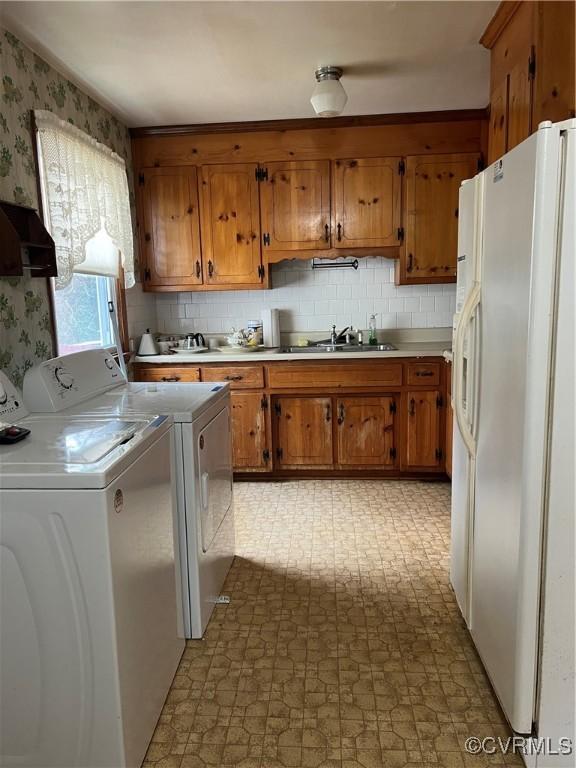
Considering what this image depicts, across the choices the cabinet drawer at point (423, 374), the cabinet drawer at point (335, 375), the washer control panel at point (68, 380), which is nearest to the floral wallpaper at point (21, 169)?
the washer control panel at point (68, 380)

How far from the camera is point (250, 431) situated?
3.81 meters

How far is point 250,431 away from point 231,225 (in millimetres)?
1442

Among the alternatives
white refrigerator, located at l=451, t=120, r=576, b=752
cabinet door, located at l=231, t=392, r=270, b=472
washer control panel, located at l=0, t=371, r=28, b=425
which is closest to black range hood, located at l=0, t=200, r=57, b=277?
washer control panel, located at l=0, t=371, r=28, b=425

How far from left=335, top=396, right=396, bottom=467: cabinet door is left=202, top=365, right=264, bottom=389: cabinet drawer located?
0.59m

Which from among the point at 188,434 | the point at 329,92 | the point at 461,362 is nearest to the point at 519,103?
the point at 329,92

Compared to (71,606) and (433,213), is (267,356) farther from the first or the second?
(71,606)

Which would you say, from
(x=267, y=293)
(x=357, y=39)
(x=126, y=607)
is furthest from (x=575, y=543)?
(x=267, y=293)

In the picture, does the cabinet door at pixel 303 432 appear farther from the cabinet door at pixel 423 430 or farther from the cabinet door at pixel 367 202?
the cabinet door at pixel 367 202

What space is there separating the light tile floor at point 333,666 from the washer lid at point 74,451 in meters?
0.89

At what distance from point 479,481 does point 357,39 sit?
203 cm

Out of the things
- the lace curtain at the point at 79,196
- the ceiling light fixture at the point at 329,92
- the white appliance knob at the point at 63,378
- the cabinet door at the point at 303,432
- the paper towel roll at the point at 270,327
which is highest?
the ceiling light fixture at the point at 329,92

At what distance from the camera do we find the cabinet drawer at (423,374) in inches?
143

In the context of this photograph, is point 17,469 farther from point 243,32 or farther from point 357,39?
point 357,39

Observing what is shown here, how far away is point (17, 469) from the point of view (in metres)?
1.37
